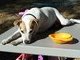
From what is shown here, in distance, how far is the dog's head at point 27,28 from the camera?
194cm

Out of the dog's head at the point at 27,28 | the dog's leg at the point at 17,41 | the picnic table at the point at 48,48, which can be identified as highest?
the dog's head at the point at 27,28

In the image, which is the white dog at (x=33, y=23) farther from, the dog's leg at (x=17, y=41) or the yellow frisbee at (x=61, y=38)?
the yellow frisbee at (x=61, y=38)

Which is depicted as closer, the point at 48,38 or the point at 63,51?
the point at 63,51

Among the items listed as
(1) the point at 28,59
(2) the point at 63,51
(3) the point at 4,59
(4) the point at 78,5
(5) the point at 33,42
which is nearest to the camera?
(2) the point at 63,51

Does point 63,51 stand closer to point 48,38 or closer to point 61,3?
point 48,38

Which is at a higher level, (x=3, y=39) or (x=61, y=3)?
(x=61, y=3)

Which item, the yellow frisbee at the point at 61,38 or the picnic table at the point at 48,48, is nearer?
the picnic table at the point at 48,48

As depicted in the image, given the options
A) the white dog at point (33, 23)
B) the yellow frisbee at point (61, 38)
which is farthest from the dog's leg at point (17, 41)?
the yellow frisbee at point (61, 38)

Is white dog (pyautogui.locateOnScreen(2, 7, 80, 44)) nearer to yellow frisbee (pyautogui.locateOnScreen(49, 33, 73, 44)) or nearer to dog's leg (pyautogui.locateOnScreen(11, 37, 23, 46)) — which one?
dog's leg (pyautogui.locateOnScreen(11, 37, 23, 46))

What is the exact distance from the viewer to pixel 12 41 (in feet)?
6.51

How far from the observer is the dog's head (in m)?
1.94

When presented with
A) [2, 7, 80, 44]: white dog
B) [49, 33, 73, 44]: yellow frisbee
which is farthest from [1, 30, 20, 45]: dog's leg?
[49, 33, 73, 44]: yellow frisbee

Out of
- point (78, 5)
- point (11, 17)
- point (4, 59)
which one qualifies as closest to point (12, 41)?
point (4, 59)

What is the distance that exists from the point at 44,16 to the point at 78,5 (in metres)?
3.88
